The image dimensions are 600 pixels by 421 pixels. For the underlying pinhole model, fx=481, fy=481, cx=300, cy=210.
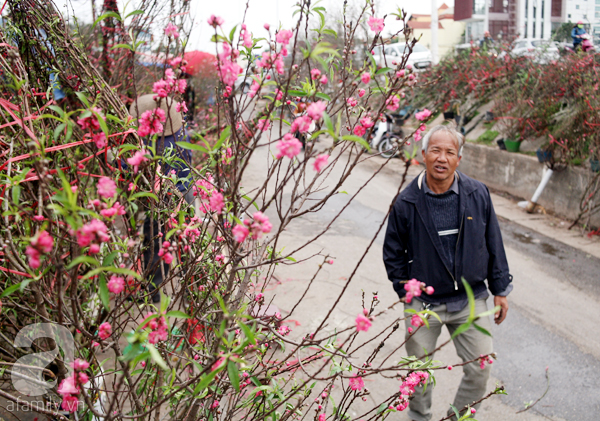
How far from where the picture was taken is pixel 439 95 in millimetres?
12812

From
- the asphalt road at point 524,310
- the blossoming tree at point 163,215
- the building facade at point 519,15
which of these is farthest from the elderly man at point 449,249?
the building facade at point 519,15

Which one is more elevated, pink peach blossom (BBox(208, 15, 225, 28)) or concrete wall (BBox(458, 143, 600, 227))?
pink peach blossom (BBox(208, 15, 225, 28))

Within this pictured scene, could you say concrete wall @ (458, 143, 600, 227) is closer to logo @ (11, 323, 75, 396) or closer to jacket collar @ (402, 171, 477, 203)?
jacket collar @ (402, 171, 477, 203)

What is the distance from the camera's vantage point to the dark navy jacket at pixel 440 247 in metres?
2.70

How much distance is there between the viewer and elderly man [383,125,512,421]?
2.70 metres

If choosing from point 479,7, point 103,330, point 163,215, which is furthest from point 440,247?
point 479,7

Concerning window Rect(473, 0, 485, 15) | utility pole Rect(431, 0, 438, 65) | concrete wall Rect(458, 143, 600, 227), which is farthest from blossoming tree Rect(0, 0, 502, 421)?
window Rect(473, 0, 485, 15)

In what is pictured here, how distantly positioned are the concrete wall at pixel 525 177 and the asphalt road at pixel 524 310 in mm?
825

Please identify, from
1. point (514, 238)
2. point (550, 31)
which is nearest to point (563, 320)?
point (514, 238)

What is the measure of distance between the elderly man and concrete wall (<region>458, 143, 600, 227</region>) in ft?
15.8

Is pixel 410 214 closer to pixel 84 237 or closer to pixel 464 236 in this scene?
pixel 464 236

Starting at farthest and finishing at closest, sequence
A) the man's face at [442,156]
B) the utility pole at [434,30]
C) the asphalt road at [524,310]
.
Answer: the utility pole at [434,30], the asphalt road at [524,310], the man's face at [442,156]

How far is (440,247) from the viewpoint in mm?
2701

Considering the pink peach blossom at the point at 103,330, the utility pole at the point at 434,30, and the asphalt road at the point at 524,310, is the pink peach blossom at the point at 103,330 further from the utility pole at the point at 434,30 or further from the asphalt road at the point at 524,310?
the utility pole at the point at 434,30
